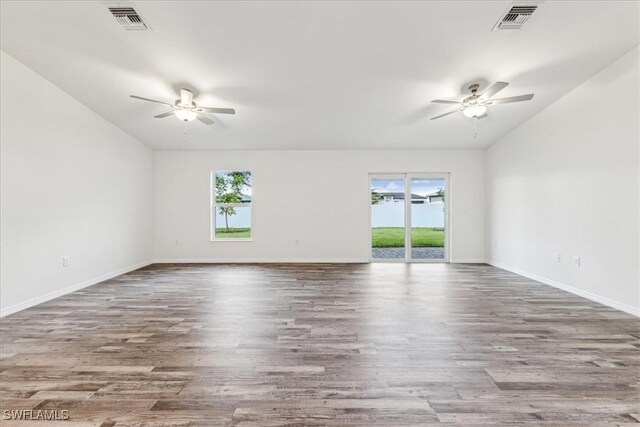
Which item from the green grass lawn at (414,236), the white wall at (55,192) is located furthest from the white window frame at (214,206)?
the green grass lawn at (414,236)

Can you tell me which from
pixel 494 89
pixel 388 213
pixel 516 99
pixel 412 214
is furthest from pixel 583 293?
pixel 388 213

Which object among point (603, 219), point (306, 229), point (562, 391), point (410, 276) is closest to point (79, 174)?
point (306, 229)

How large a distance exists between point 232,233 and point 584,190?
6.18m

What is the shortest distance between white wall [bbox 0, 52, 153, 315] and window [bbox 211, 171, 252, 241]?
1.64m

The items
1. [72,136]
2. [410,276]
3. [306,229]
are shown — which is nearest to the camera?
[72,136]

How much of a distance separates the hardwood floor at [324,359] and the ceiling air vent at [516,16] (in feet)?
9.74

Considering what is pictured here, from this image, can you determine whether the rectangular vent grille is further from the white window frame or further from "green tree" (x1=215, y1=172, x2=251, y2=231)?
"green tree" (x1=215, y1=172, x2=251, y2=231)

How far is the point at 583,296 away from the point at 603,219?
1.04m

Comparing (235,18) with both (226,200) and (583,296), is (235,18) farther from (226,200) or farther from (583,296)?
(583,296)

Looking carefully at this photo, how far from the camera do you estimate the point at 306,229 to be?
6.22m

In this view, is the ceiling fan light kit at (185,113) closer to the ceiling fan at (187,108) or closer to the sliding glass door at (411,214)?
the ceiling fan at (187,108)

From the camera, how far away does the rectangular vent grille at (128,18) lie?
2.60 meters

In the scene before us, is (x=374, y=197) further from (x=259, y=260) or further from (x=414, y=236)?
(x=259, y=260)

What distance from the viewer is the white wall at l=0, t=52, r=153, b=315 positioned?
3180 mm
